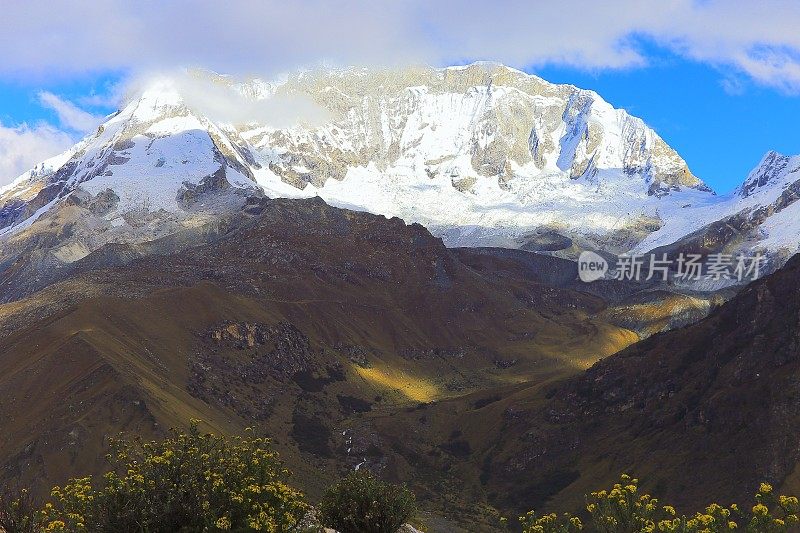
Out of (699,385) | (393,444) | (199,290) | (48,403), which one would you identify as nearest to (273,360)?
(199,290)

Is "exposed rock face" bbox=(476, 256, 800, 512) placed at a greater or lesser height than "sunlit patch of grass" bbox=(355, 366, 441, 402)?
greater

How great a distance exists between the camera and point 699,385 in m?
106

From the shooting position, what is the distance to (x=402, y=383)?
173 metres

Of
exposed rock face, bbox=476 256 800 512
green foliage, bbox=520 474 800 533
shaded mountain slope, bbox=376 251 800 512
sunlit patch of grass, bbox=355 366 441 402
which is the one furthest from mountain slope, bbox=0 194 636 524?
green foliage, bbox=520 474 800 533

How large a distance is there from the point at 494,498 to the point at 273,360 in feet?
195

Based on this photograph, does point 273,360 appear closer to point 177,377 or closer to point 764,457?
point 177,377

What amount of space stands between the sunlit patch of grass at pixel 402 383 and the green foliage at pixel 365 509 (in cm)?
11934

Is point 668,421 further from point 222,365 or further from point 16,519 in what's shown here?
point 16,519

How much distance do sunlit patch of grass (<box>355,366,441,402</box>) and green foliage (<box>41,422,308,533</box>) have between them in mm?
130253

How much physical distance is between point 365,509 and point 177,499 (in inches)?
529

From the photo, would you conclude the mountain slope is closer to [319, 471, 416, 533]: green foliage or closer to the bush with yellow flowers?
[319, 471, 416, 533]: green foliage

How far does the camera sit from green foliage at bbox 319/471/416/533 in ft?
138

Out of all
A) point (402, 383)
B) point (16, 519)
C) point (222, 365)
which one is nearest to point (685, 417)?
point (222, 365)

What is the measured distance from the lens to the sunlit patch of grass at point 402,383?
166 metres
